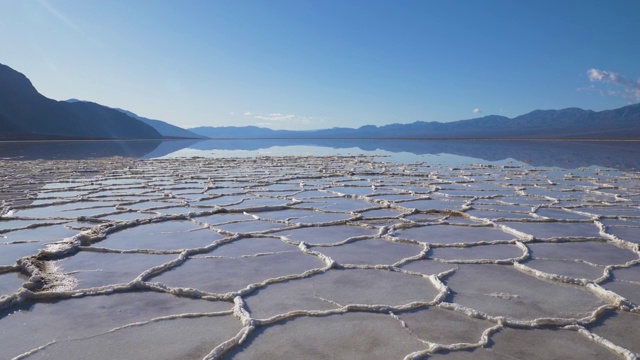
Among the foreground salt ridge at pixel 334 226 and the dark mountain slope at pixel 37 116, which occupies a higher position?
the dark mountain slope at pixel 37 116

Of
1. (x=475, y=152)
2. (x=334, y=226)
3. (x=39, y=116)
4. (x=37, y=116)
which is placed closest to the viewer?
(x=334, y=226)

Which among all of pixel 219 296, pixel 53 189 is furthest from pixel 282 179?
pixel 219 296

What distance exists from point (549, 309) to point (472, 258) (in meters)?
0.95

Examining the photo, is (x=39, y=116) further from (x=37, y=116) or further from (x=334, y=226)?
(x=334, y=226)

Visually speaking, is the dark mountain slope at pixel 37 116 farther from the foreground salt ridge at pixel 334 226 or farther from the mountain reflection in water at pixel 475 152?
the foreground salt ridge at pixel 334 226

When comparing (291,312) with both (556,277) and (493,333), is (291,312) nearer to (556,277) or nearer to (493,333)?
(493,333)

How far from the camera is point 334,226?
14.2 ft

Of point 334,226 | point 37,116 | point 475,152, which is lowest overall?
point 475,152

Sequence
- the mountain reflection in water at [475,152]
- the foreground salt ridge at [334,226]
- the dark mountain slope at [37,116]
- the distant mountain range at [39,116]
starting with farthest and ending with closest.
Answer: the dark mountain slope at [37,116]
the distant mountain range at [39,116]
the mountain reflection in water at [475,152]
the foreground salt ridge at [334,226]

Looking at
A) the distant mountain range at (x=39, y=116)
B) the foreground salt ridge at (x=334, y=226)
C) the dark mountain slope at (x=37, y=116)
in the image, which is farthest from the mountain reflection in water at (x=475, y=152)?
the dark mountain slope at (x=37, y=116)

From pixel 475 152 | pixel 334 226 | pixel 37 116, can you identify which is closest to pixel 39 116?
pixel 37 116

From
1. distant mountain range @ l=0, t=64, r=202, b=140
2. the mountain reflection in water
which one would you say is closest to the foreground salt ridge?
the mountain reflection in water

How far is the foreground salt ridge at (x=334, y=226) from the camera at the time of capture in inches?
87.5

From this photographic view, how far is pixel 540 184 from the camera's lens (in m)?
7.80
